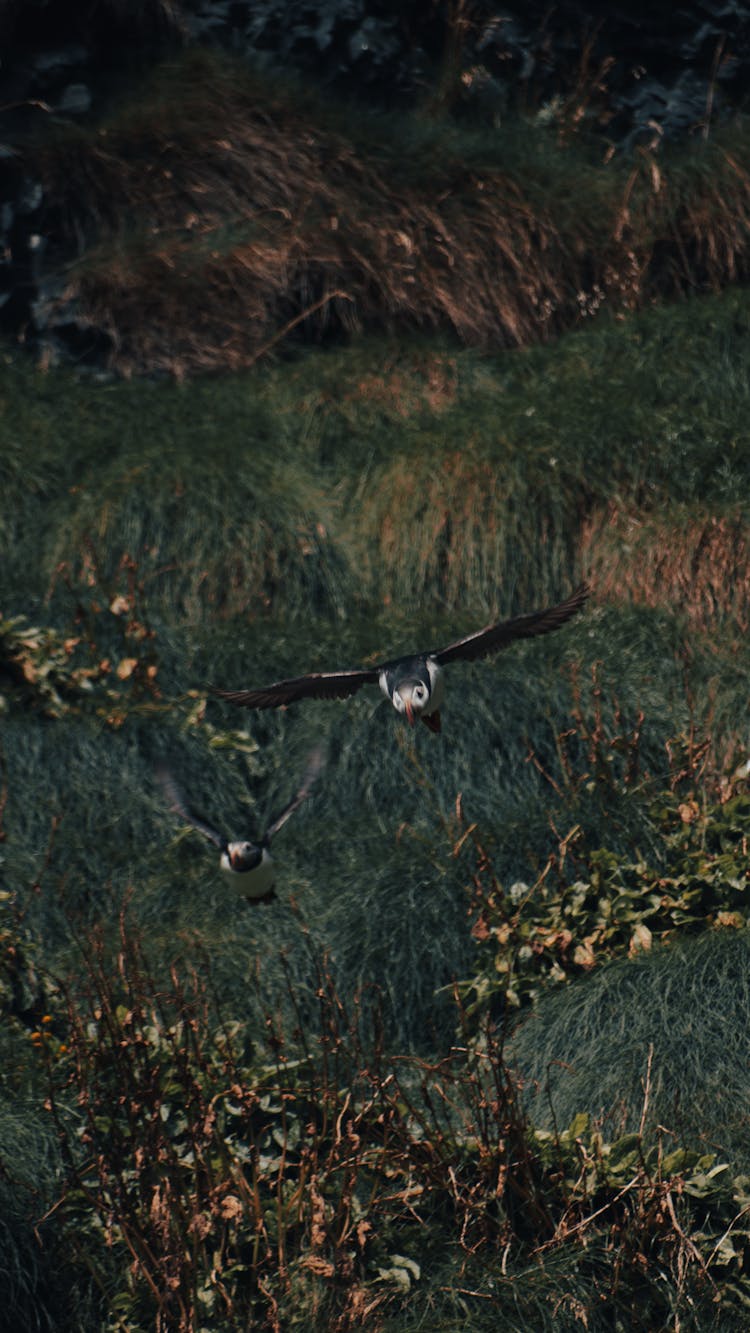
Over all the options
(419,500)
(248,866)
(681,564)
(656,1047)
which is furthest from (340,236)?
(656,1047)

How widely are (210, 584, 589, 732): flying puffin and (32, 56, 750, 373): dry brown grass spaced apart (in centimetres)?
367

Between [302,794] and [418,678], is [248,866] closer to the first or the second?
[302,794]

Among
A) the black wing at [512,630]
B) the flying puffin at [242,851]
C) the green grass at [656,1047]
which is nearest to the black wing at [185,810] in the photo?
the flying puffin at [242,851]

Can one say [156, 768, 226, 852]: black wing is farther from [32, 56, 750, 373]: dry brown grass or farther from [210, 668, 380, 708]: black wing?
[32, 56, 750, 373]: dry brown grass

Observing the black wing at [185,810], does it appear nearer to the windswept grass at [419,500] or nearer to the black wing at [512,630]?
the black wing at [512,630]

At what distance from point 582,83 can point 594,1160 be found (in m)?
5.93

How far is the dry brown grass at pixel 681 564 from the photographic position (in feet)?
19.0

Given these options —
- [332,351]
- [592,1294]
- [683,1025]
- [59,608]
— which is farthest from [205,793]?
[332,351]

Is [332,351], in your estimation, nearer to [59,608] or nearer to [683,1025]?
[59,608]

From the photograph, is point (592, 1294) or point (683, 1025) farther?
point (683, 1025)

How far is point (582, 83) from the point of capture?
8141 mm

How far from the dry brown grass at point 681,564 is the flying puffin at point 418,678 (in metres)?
1.99

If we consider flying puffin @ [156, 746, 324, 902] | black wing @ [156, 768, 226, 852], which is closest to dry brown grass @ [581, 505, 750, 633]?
flying puffin @ [156, 746, 324, 902]

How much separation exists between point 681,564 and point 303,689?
233 cm
